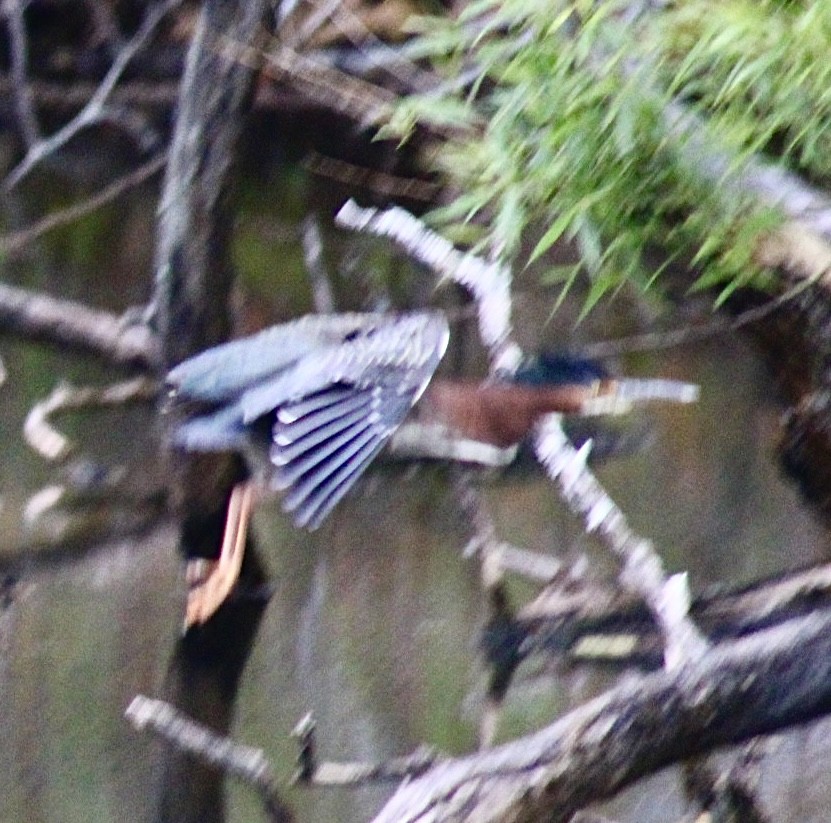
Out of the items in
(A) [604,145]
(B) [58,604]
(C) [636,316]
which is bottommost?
(B) [58,604]

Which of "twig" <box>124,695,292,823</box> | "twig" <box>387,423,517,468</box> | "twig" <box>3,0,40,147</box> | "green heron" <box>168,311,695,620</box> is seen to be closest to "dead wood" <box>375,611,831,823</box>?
"twig" <box>124,695,292,823</box>

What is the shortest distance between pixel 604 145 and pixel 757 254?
7.8 inches

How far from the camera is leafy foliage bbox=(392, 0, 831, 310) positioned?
0.96 metres

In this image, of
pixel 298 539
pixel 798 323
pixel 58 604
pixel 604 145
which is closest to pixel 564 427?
pixel 798 323

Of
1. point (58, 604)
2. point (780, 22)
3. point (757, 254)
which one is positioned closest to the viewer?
point (780, 22)

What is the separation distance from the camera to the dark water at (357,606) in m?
1.70

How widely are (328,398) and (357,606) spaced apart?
2.29 feet

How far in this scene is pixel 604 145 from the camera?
99 cm

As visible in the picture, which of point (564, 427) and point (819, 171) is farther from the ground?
point (819, 171)

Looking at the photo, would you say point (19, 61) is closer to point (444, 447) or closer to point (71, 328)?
point (71, 328)

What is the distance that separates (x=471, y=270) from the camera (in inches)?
45.2

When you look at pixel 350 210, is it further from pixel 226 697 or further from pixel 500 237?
pixel 226 697

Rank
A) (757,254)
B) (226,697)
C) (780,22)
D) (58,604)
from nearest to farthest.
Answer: (780,22), (757,254), (226,697), (58,604)

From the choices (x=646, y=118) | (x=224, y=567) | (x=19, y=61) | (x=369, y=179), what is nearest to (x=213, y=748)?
(x=224, y=567)
